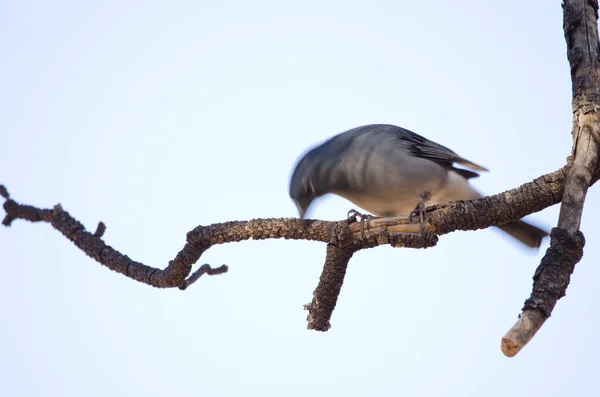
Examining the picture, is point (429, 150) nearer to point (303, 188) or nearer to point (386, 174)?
point (386, 174)

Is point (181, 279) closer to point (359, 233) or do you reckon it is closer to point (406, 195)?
point (359, 233)

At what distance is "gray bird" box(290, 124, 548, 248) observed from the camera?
5727 mm

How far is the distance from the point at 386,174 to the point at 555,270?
8.39 ft

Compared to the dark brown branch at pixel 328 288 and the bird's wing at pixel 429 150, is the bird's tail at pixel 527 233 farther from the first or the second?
the dark brown branch at pixel 328 288

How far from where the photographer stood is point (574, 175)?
3.77 meters

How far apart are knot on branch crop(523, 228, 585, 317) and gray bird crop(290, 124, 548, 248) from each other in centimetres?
193

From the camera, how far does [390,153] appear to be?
5824 mm

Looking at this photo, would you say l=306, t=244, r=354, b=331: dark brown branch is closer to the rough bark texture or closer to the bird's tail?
the rough bark texture

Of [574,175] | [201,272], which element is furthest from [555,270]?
[201,272]

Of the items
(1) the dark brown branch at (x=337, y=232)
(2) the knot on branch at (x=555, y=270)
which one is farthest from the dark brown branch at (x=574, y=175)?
(1) the dark brown branch at (x=337, y=232)

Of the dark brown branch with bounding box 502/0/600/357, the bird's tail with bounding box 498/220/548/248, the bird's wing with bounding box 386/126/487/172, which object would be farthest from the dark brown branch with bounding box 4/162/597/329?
the bird's wing with bounding box 386/126/487/172

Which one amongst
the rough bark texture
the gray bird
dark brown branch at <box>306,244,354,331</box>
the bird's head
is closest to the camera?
the rough bark texture

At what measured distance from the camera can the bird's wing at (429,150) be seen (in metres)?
6.10

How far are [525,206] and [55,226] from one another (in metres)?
3.39
